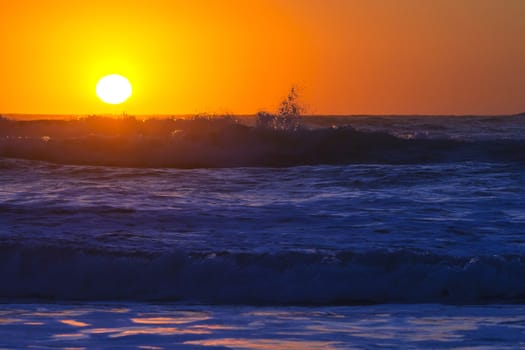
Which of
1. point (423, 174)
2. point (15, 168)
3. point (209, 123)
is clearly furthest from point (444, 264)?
point (209, 123)

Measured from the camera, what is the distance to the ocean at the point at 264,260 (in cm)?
492

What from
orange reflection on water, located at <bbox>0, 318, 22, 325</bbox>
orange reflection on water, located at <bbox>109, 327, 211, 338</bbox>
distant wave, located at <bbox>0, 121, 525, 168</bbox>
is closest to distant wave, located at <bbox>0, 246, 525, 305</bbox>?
orange reflection on water, located at <bbox>0, 318, 22, 325</bbox>

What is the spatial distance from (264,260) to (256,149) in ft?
46.8

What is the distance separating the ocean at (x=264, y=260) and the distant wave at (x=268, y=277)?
0.05 feet

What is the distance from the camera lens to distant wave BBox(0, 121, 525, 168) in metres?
19.6

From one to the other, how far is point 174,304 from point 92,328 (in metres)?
1.31

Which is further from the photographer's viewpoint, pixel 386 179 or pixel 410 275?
pixel 386 179

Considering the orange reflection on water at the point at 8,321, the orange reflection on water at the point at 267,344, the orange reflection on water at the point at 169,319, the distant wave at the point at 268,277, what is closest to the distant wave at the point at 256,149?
the distant wave at the point at 268,277

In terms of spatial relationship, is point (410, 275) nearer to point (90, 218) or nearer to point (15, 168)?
point (90, 218)

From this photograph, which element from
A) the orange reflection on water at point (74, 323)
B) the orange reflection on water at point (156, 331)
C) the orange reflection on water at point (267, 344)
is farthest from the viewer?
the orange reflection on water at point (74, 323)

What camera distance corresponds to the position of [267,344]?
4535 mm

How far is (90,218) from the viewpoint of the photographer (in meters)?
9.44

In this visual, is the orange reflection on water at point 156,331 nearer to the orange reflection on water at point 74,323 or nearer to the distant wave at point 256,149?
the orange reflection on water at point 74,323

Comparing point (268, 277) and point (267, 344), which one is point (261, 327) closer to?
point (267, 344)
